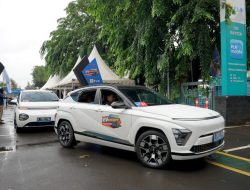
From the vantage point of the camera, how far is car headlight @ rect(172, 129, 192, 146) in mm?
5047

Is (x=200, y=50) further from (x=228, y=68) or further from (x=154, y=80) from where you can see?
(x=154, y=80)

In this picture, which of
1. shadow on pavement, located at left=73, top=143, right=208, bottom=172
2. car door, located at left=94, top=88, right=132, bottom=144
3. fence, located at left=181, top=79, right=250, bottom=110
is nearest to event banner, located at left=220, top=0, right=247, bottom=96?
fence, located at left=181, top=79, right=250, bottom=110

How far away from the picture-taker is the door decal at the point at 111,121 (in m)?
6.07

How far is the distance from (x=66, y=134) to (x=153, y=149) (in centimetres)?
292

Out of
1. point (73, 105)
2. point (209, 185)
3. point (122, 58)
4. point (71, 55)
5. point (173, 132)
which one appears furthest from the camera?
point (71, 55)

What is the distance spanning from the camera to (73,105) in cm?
733

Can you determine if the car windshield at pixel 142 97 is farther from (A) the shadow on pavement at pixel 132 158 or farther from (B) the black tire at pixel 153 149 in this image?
(A) the shadow on pavement at pixel 132 158

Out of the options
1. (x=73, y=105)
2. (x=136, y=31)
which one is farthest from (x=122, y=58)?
(x=73, y=105)

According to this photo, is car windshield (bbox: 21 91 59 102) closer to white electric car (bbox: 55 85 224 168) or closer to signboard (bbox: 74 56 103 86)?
signboard (bbox: 74 56 103 86)

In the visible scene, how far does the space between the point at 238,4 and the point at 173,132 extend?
860 cm

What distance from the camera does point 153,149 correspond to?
5441 mm

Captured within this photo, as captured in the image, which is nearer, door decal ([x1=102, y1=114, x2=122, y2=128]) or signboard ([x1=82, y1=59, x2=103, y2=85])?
door decal ([x1=102, y1=114, x2=122, y2=128])

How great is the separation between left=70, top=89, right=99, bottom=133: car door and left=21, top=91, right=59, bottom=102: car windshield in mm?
4197

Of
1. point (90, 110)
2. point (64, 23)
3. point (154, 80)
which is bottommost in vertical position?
point (90, 110)
